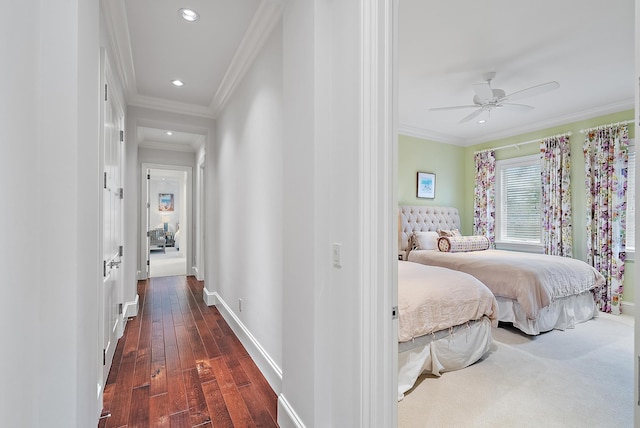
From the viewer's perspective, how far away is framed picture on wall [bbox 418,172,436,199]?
5.47 m

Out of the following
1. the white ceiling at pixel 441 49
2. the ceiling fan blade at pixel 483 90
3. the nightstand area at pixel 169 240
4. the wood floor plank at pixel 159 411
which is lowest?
the wood floor plank at pixel 159 411

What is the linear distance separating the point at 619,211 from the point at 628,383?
259 centimetres

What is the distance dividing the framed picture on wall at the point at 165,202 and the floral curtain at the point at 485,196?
10.00 meters

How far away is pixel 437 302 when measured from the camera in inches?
89.4

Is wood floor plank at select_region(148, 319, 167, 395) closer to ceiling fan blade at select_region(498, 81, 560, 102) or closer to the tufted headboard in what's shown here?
the tufted headboard

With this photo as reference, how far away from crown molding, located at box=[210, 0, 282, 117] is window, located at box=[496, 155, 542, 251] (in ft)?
15.9

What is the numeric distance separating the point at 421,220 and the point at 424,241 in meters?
0.55

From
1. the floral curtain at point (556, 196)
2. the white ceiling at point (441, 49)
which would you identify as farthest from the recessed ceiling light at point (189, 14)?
the floral curtain at point (556, 196)

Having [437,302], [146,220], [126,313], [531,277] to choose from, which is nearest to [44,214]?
[437,302]

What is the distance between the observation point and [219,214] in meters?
4.03

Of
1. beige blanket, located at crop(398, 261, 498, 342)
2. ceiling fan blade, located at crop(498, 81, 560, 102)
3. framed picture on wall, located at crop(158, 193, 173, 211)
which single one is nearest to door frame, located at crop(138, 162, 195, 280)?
beige blanket, located at crop(398, 261, 498, 342)

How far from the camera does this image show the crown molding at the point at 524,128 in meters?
4.01

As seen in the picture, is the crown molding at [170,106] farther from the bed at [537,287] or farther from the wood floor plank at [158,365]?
the bed at [537,287]

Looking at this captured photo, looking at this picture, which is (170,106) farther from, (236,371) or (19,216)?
(19,216)
